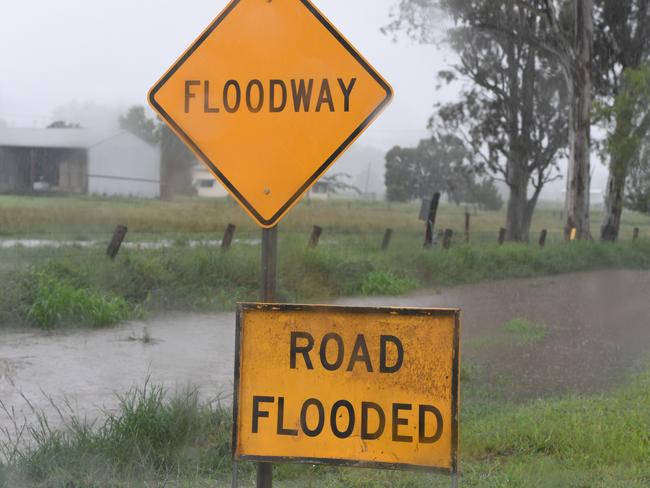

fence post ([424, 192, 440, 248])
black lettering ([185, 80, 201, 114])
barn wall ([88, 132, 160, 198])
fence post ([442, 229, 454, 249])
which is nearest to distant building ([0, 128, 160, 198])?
barn wall ([88, 132, 160, 198])

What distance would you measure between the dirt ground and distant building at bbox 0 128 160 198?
1.71 metres

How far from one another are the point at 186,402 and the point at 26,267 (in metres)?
6.52

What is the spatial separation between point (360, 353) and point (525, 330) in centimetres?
841

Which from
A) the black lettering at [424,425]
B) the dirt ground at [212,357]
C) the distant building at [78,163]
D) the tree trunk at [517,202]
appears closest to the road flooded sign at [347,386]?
the black lettering at [424,425]

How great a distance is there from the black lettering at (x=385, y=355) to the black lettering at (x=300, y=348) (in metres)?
0.28

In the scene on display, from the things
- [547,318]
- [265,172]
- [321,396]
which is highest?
[265,172]

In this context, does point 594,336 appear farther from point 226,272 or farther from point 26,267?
point 26,267

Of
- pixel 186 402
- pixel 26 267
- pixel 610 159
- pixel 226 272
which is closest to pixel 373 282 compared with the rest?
pixel 226 272

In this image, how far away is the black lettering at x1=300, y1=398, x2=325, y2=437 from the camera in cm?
382

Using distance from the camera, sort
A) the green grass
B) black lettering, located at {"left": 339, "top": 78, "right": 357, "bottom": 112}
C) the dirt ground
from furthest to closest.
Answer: the green grass → the dirt ground → black lettering, located at {"left": 339, "top": 78, "right": 357, "bottom": 112}

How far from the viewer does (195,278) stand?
13.4 metres

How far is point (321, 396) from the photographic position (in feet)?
12.5

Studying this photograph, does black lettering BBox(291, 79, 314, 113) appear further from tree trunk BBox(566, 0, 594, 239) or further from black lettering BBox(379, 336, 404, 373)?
tree trunk BBox(566, 0, 594, 239)

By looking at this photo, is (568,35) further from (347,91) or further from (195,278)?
(347,91)
